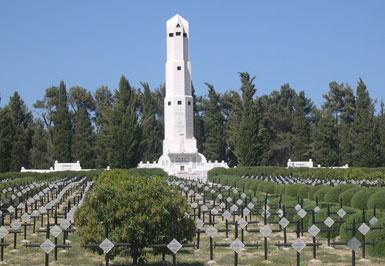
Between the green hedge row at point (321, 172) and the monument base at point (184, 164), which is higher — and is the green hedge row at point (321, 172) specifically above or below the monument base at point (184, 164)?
below

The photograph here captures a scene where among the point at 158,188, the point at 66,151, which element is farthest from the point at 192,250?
the point at 66,151

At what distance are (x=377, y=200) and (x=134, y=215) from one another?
28.4ft

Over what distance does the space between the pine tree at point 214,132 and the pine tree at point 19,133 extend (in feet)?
62.8

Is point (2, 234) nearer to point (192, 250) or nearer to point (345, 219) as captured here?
point (192, 250)

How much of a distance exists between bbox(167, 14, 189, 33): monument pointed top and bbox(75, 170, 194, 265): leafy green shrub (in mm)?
50300

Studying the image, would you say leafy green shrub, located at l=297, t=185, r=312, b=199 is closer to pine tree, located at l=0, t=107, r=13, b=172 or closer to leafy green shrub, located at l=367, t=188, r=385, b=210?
leafy green shrub, located at l=367, t=188, r=385, b=210

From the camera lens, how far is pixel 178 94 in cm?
6078

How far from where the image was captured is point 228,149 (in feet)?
240

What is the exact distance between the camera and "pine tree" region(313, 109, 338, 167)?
6062 cm

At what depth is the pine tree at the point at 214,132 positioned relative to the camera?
70.0m

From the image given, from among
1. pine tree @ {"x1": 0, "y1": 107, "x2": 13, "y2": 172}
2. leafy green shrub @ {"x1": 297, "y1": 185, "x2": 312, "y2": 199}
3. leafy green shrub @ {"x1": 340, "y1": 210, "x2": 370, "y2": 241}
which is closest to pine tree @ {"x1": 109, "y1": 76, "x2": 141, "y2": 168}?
pine tree @ {"x1": 0, "y1": 107, "x2": 13, "y2": 172}

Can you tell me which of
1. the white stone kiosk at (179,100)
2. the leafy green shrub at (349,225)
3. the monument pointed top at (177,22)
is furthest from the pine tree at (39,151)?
the leafy green shrub at (349,225)

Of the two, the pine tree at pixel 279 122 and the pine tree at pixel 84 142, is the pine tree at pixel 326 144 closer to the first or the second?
the pine tree at pixel 279 122

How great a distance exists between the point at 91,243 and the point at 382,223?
6097 mm
